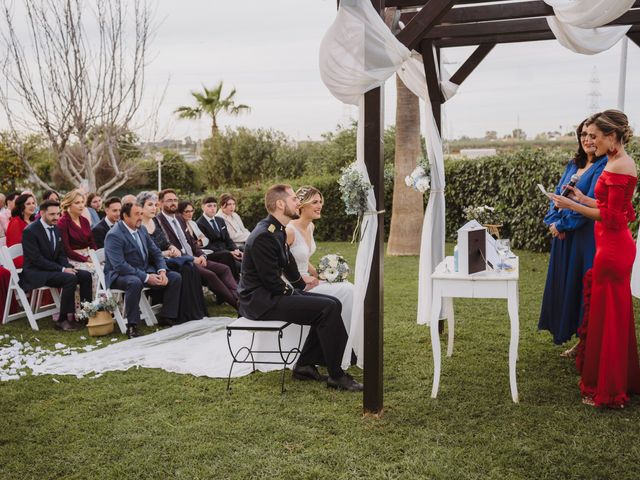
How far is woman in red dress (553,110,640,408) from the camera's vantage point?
4.71 m

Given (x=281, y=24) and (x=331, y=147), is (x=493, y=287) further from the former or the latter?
(x=331, y=147)

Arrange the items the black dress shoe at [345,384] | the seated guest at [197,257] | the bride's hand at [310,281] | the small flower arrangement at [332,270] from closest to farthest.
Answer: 1. the black dress shoe at [345,384]
2. the small flower arrangement at [332,270]
3. the bride's hand at [310,281]
4. the seated guest at [197,257]

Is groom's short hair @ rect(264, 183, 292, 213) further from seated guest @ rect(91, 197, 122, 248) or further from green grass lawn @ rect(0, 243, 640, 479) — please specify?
seated guest @ rect(91, 197, 122, 248)

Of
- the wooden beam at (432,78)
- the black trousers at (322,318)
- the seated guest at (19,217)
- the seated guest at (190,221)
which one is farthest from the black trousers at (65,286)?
the wooden beam at (432,78)

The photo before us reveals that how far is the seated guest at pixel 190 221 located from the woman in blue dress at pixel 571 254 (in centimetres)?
523

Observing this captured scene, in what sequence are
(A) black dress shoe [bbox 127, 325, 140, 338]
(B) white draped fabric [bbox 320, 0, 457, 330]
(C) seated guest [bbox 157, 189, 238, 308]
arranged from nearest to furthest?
(B) white draped fabric [bbox 320, 0, 457, 330] < (A) black dress shoe [bbox 127, 325, 140, 338] < (C) seated guest [bbox 157, 189, 238, 308]

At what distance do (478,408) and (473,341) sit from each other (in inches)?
79.5

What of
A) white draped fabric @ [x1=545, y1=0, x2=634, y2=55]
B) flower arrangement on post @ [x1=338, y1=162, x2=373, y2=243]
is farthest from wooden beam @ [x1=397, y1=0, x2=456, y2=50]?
white draped fabric @ [x1=545, y1=0, x2=634, y2=55]

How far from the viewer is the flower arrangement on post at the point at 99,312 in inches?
292

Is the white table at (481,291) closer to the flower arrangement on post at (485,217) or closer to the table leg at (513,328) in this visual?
the table leg at (513,328)

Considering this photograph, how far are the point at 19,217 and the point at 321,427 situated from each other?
20.2 feet

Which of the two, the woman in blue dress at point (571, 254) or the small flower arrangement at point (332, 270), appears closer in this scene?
the woman in blue dress at point (571, 254)

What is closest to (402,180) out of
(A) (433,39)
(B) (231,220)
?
(B) (231,220)

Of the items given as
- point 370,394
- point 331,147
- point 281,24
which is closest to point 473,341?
point 370,394
